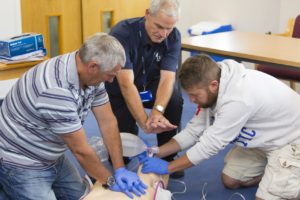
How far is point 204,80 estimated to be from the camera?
6.49ft

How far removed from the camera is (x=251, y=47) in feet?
9.50

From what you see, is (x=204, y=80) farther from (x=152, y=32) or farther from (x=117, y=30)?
(x=117, y=30)

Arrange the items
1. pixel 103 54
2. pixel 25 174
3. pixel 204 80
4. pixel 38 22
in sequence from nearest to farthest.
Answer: pixel 103 54
pixel 25 174
pixel 204 80
pixel 38 22

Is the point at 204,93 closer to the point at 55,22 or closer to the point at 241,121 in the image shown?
the point at 241,121

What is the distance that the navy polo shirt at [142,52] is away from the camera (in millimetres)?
2406

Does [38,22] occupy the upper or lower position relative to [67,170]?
upper

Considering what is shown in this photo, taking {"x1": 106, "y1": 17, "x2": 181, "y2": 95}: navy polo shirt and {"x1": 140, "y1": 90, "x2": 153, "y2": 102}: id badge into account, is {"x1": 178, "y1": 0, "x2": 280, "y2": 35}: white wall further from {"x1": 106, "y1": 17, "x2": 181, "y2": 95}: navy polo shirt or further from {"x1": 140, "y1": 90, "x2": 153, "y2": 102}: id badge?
{"x1": 140, "y1": 90, "x2": 153, "y2": 102}: id badge

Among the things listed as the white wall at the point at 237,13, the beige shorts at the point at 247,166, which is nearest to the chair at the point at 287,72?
the white wall at the point at 237,13

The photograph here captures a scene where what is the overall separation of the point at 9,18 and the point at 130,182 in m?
2.06

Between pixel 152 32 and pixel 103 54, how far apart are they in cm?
75

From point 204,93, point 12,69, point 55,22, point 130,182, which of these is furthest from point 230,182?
point 55,22

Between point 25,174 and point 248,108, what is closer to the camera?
point 25,174

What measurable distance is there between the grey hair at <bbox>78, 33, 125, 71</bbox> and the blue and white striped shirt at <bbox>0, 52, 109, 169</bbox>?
0.09m

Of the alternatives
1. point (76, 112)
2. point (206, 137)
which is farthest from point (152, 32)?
point (76, 112)
